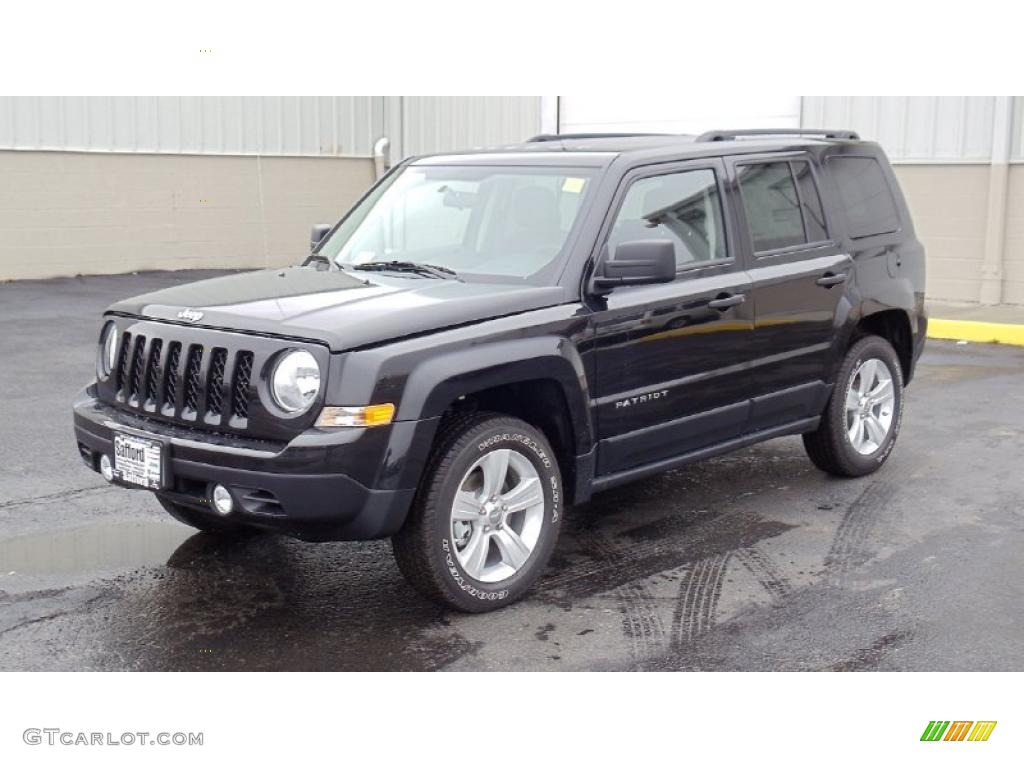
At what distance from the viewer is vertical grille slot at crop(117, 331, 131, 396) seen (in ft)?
16.0

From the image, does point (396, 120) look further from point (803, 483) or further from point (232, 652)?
point (232, 652)

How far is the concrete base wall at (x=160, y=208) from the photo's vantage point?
1697 centimetres

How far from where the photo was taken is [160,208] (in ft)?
60.7

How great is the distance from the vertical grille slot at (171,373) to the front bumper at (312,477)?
20 centimetres

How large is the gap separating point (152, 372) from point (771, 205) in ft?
10.5

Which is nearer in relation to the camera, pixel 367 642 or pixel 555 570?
pixel 367 642

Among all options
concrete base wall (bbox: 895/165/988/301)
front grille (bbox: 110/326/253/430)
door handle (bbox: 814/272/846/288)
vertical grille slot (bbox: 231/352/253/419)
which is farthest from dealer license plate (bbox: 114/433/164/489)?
concrete base wall (bbox: 895/165/988/301)

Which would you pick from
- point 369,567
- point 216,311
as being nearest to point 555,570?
point 369,567

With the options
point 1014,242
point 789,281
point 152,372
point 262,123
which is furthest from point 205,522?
point 262,123

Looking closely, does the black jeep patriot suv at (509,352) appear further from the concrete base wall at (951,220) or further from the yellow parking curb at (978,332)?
the concrete base wall at (951,220)

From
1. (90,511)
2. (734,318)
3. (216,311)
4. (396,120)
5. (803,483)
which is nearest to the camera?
(216,311)

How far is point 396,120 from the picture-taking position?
2105 cm

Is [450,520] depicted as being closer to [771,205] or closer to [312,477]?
[312,477]
